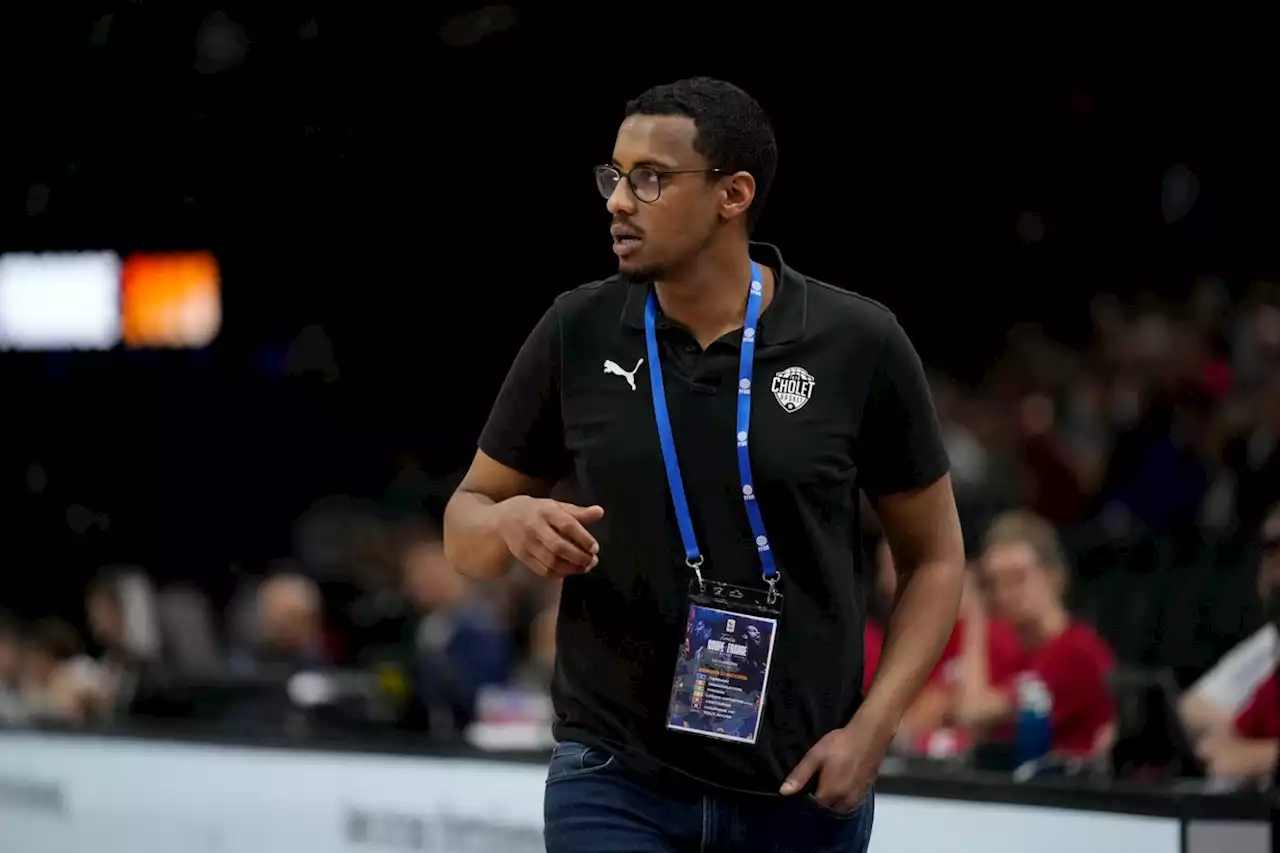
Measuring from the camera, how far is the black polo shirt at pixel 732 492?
279 centimetres

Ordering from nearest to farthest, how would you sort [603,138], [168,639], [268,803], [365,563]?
[268,803] → [168,639] → [365,563] → [603,138]

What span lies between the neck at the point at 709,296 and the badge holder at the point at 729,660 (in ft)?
1.30

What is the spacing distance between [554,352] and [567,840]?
73 cm

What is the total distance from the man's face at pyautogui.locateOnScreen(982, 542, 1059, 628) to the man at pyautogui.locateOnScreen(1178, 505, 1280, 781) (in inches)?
20.2

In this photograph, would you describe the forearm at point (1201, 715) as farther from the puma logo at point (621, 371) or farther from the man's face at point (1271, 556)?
the puma logo at point (621, 371)

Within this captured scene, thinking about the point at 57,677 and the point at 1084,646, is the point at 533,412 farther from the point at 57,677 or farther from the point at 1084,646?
the point at 57,677

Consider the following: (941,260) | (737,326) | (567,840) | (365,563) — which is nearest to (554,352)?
(737,326)

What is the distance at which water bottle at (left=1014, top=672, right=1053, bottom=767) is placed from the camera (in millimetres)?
5137

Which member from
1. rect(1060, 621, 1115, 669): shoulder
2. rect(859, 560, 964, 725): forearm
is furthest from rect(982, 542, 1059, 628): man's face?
rect(859, 560, 964, 725): forearm

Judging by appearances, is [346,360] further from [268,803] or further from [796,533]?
[796,533]

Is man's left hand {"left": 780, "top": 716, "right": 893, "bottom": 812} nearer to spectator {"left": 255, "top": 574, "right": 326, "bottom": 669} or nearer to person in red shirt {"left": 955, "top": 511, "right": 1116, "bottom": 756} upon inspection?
person in red shirt {"left": 955, "top": 511, "right": 1116, "bottom": 756}

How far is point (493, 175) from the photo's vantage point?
11.7m

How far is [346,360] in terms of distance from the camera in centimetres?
1269

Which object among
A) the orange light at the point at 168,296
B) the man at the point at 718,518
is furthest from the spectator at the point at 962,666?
the orange light at the point at 168,296
